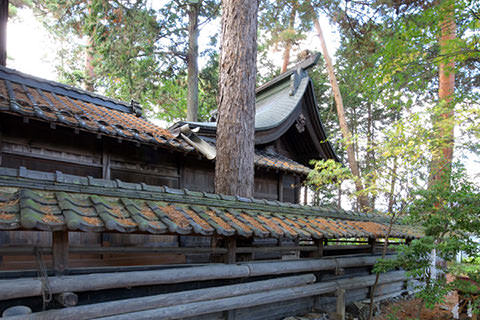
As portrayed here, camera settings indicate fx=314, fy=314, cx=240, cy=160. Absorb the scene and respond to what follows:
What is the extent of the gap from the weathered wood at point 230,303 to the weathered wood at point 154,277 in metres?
0.33

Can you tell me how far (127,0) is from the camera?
11.4 m

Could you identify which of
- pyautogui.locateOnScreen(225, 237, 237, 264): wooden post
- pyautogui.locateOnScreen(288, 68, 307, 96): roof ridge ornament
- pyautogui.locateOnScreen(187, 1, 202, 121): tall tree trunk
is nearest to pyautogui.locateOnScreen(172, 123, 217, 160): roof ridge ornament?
pyautogui.locateOnScreen(225, 237, 237, 264): wooden post

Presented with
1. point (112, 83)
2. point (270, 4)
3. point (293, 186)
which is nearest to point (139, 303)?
point (293, 186)

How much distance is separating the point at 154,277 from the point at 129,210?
1019mm

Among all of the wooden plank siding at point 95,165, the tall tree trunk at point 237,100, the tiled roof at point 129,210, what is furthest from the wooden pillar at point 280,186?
the tiled roof at point 129,210

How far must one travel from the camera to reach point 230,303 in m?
4.72

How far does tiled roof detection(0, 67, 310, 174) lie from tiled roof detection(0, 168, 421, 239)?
2141 mm

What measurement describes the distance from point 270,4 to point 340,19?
11.7 ft

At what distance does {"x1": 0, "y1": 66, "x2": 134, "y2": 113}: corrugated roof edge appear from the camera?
6.73m

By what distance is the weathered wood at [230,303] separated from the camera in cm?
394

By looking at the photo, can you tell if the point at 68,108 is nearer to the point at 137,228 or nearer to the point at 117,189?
the point at 117,189

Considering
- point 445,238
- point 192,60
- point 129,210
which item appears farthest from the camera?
point 192,60

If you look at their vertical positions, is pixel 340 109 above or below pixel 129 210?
above

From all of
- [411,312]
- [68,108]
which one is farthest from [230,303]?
[411,312]
